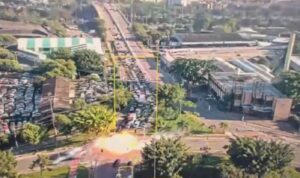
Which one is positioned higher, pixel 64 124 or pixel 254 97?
pixel 254 97

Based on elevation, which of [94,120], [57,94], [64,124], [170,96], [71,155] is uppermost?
[170,96]

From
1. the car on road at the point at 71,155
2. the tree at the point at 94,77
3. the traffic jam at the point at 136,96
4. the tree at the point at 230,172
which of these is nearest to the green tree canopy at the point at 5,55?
the tree at the point at 94,77

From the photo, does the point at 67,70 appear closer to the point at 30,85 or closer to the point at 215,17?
the point at 30,85

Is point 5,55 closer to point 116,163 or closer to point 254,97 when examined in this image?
point 116,163

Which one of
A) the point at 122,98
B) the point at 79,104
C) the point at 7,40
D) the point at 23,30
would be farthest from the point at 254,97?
the point at 23,30

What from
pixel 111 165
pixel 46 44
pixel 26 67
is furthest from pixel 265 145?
pixel 46 44

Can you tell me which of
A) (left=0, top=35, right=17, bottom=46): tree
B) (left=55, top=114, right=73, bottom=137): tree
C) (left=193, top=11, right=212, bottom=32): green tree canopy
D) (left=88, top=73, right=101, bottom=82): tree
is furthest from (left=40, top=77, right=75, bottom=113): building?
(left=193, top=11, right=212, bottom=32): green tree canopy

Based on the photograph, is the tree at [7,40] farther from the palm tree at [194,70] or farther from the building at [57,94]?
the palm tree at [194,70]
